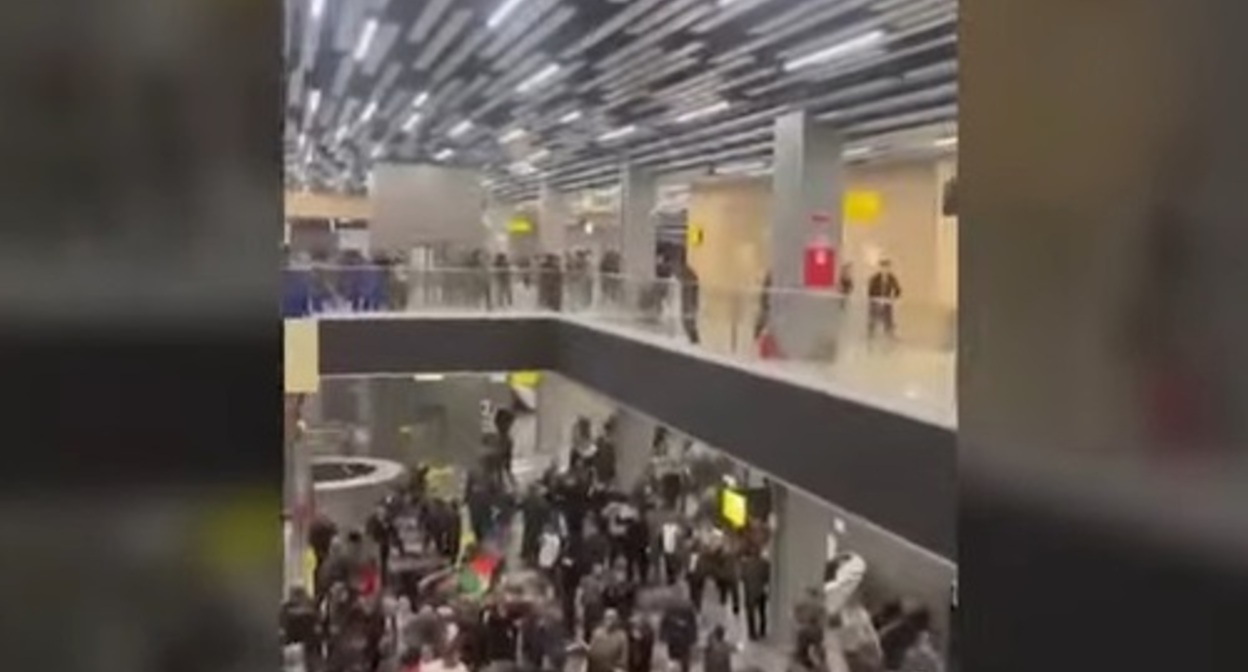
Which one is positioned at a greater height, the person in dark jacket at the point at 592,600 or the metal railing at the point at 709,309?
the metal railing at the point at 709,309

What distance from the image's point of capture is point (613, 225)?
41719 mm

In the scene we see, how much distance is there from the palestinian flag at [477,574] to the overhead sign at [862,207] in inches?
495

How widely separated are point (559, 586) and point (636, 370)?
11.0 ft

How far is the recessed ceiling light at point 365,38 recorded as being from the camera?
800 inches

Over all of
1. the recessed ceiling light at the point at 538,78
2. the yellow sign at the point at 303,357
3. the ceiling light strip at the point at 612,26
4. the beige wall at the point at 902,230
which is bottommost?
the yellow sign at the point at 303,357

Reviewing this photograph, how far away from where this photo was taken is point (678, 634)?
42.8 feet

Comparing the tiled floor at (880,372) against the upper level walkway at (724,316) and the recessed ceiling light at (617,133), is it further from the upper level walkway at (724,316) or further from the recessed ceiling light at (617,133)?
the recessed ceiling light at (617,133)

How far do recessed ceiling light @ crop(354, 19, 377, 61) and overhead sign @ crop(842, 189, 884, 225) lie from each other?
355 inches

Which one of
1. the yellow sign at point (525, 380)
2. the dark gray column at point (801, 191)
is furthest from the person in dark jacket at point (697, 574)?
the yellow sign at point (525, 380)

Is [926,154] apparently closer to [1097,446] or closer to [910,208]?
[910,208]

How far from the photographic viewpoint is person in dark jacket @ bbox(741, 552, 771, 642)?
51.9 ft

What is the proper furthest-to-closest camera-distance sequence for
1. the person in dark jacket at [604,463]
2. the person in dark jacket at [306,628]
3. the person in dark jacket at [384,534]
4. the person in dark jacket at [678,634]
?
the person in dark jacket at [604,463] → the person in dark jacket at [384,534] → the person in dark jacket at [678,634] → the person in dark jacket at [306,628]

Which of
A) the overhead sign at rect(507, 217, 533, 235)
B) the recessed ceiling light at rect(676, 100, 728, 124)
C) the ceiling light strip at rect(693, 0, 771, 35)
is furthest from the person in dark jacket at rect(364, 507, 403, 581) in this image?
the overhead sign at rect(507, 217, 533, 235)

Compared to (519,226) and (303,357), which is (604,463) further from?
(519,226)
